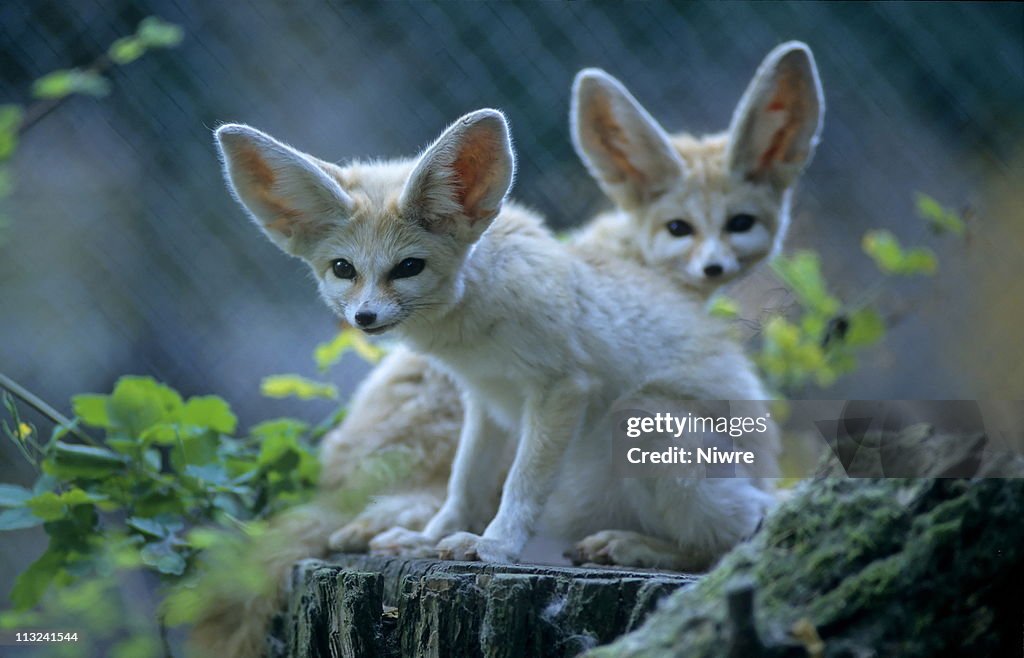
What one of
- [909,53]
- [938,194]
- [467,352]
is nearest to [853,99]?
[909,53]

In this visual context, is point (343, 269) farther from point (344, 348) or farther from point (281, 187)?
point (344, 348)

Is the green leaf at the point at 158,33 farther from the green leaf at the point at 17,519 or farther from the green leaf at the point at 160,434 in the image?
the green leaf at the point at 17,519

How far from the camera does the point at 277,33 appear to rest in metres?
2.36

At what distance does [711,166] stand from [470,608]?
1.45 m

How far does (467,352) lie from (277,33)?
1044 millimetres

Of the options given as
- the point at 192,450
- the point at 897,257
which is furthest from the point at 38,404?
the point at 897,257

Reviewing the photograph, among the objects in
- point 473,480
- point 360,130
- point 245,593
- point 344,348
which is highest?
point 360,130

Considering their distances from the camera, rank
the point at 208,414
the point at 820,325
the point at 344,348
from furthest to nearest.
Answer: the point at 820,325 < the point at 344,348 < the point at 208,414

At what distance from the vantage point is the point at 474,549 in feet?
5.59

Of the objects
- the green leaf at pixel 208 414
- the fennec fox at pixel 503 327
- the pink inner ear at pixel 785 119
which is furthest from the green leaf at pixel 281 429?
the pink inner ear at pixel 785 119

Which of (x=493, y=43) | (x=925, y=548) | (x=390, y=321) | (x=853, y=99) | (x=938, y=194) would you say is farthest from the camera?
(x=938, y=194)

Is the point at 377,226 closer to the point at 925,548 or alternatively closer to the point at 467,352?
the point at 467,352

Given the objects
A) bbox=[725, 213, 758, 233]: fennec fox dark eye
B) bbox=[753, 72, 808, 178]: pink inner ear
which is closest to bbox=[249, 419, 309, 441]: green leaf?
bbox=[725, 213, 758, 233]: fennec fox dark eye

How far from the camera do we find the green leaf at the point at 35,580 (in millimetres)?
2014
